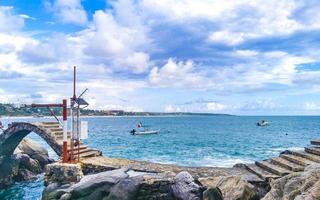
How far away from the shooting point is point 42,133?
27641 mm

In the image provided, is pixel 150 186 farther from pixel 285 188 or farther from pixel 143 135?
pixel 143 135

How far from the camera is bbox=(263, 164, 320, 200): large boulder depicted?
1125 centimetres

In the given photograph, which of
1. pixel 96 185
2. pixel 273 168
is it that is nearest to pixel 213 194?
pixel 273 168

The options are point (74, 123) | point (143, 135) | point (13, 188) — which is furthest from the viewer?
point (143, 135)

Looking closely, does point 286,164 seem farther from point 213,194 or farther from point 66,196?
point 66,196

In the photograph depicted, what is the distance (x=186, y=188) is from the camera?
1630 centimetres

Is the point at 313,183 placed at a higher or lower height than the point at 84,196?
higher

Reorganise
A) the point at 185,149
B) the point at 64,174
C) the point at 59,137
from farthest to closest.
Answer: the point at 185,149 < the point at 59,137 < the point at 64,174

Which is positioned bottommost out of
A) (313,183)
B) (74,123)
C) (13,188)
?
(13,188)

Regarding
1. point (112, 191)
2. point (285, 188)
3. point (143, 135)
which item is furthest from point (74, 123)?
point (143, 135)

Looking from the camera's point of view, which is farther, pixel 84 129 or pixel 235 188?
pixel 84 129

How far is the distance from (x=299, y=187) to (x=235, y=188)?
3.11 meters

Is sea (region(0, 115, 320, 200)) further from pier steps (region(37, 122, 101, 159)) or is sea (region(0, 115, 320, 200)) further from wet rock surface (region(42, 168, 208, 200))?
wet rock surface (region(42, 168, 208, 200))

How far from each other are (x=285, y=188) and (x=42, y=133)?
19.0m
